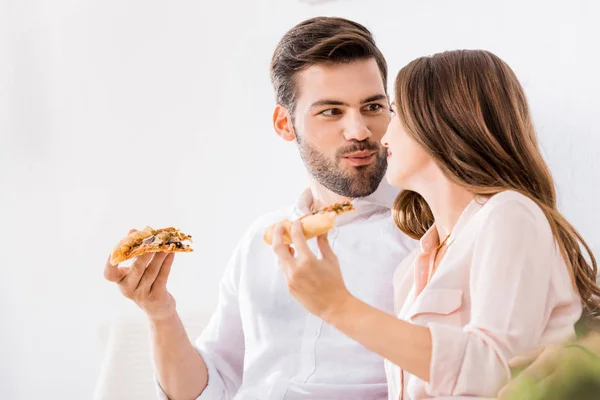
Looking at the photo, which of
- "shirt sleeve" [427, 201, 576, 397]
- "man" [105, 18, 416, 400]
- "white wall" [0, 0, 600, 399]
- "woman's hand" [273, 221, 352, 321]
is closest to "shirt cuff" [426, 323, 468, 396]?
"shirt sleeve" [427, 201, 576, 397]

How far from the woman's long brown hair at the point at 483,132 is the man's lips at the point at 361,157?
42cm

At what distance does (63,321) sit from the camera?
3.24m

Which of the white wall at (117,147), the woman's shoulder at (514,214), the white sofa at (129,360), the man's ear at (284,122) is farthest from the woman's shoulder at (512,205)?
the white sofa at (129,360)

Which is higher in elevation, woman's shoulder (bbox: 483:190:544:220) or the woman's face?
the woman's face

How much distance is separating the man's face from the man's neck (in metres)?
0.04

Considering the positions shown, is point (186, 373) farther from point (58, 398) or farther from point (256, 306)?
point (58, 398)

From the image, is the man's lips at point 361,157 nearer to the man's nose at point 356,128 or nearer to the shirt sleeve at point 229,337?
the man's nose at point 356,128

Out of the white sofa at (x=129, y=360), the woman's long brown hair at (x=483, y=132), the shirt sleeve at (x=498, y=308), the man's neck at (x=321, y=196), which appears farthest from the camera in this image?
the white sofa at (x=129, y=360)

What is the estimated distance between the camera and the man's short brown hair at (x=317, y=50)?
5.58 ft

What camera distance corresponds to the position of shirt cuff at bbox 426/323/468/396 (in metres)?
1.00

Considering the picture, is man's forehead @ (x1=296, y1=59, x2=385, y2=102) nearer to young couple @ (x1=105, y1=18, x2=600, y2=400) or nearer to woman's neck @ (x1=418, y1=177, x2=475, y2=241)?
young couple @ (x1=105, y1=18, x2=600, y2=400)

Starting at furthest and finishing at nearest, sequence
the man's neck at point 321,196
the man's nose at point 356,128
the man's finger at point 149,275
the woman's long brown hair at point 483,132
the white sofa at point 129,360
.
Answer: the white sofa at point 129,360 → the man's neck at point 321,196 → the man's nose at point 356,128 → the man's finger at point 149,275 → the woman's long brown hair at point 483,132

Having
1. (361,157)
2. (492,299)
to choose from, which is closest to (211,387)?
(361,157)

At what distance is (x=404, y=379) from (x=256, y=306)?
521mm
